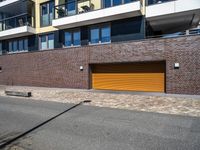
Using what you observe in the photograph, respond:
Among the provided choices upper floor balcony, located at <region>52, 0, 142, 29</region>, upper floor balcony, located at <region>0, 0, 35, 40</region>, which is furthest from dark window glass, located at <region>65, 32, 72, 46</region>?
upper floor balcony, located at <region>0, 0, 35, 40</region>

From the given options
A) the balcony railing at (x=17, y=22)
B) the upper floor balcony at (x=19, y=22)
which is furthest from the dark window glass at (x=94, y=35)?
the balcony railing at (x=17, y=22)

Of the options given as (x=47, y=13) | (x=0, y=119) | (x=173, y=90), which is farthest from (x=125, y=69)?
(x=47, y=13)

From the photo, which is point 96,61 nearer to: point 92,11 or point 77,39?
point 77,39

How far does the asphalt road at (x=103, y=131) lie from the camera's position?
15.7 ft

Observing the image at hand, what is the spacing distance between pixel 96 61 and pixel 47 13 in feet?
29.8

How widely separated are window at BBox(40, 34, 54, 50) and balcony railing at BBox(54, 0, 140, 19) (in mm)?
2408

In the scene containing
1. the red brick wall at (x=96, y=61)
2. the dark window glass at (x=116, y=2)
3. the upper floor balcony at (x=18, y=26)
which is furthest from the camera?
the upper floor balcony at (x=18, y=26)

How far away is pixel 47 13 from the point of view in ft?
65.0

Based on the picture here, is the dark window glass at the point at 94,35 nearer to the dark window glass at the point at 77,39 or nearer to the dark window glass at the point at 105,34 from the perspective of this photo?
the dark window glass at the point at 105,34

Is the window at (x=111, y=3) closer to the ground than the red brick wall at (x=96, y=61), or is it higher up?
higher up

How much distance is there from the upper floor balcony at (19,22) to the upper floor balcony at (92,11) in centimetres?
377

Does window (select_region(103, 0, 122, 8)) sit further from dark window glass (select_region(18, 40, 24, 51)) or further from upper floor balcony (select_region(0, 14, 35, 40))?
dark window glass (select_region(18, 40, 24, 51))

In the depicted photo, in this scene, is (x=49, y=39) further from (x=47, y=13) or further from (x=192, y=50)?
(x=192, y=50)

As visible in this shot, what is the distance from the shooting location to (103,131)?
19.1 feet
